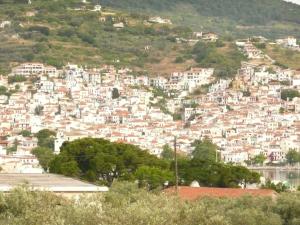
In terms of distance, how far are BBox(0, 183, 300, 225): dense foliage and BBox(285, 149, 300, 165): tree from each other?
7729 cm

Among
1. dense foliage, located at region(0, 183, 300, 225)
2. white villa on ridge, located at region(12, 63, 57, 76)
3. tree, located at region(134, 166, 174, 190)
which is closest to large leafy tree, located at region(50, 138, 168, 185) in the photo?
tree, located at region(134, 166, 174, 190)

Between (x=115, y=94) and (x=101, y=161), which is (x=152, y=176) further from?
(x=115, y=94)

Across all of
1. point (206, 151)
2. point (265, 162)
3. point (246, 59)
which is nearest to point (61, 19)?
point (246, 59)

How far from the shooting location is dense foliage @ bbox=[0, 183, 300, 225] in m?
17.8

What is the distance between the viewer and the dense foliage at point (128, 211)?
58.3 ft

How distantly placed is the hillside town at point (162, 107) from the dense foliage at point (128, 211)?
7393 centimetres

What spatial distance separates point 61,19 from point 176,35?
13.7 m

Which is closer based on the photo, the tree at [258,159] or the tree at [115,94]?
the tree at [258,159]

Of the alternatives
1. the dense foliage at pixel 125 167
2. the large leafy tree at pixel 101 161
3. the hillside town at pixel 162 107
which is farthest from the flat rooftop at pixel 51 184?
the hillside town at pixel 162 107

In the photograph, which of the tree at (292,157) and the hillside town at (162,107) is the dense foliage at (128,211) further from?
the tree at (292,157)

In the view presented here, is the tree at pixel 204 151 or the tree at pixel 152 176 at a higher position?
the tree at pixel 152 176

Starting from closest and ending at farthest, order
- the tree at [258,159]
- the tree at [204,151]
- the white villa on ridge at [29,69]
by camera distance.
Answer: the tree at [204,151] → the tree at [258,159] → the white villa on ridge at [29,69]

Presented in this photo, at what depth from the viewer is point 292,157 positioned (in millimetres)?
104812

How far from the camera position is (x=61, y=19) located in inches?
5586
